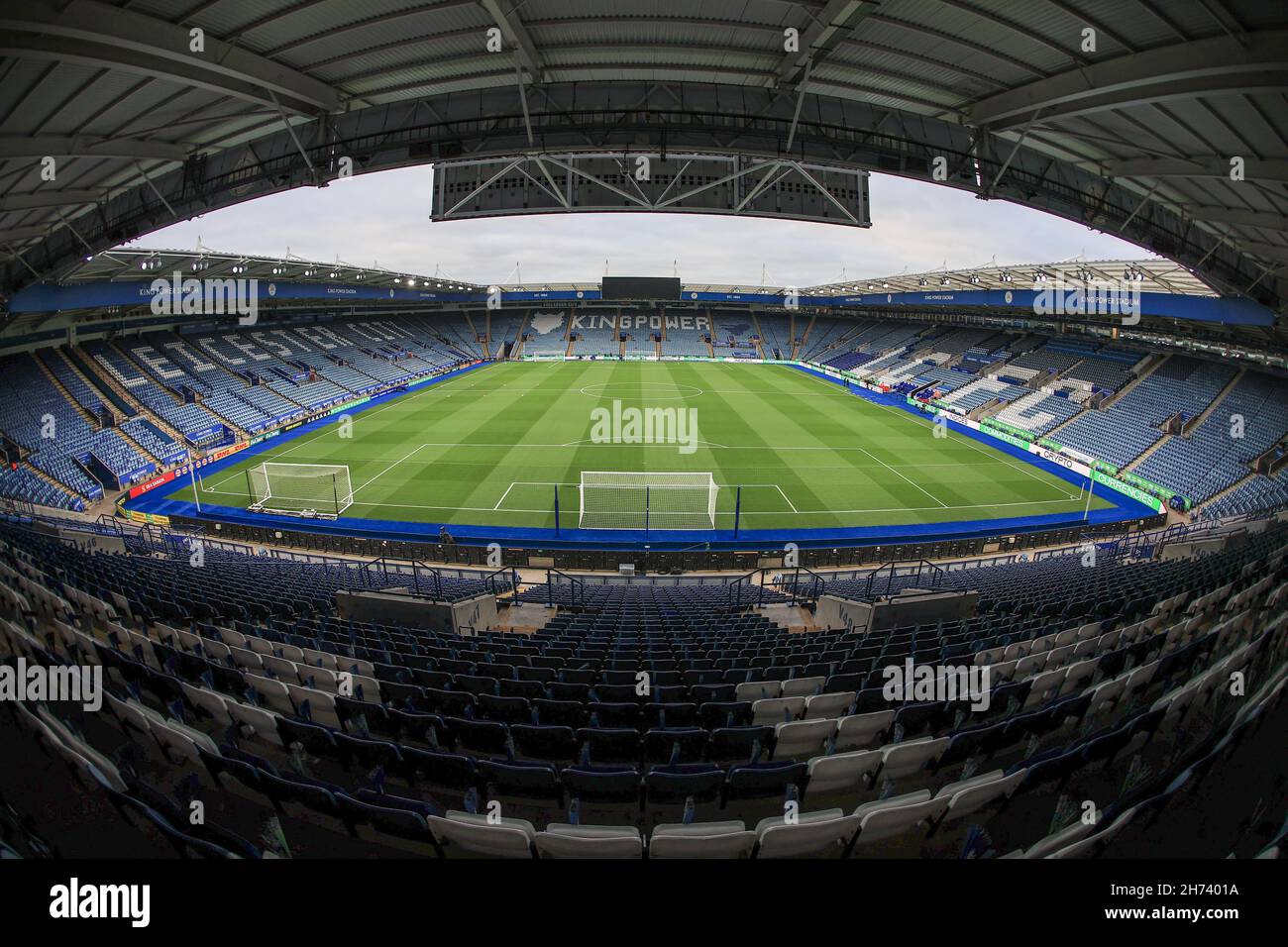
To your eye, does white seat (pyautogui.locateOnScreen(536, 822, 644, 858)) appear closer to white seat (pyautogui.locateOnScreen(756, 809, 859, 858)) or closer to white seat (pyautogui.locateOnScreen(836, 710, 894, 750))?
white seat (pyautogui.locateOnScreen(756, 809, 859, 858))

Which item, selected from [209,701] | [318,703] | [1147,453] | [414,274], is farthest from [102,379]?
[1147,453]

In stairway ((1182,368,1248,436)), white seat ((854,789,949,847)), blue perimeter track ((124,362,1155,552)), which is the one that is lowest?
blue perimeter track ((124,362,1155,552))

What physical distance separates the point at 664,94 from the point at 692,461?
59.3 ft

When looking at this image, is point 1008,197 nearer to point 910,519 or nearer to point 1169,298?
point 910,519

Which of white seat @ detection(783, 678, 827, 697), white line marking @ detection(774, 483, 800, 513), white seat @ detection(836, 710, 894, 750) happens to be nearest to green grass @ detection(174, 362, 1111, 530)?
white line marking @ detection(774, 483, 800, 513)

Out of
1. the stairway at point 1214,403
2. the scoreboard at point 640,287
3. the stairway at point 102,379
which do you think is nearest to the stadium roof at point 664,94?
the stairway at point 102,379

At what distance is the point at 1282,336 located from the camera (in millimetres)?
22047

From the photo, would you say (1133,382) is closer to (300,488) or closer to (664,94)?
(664,94)

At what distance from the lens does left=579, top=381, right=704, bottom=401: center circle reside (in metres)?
41.3

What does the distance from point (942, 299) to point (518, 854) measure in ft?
161

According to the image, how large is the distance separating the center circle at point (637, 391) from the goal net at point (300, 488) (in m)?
21.2

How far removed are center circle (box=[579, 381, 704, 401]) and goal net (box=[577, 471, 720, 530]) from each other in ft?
58.1

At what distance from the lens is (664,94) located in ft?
32.7

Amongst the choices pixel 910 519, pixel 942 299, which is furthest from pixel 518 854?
pixel 942 299
